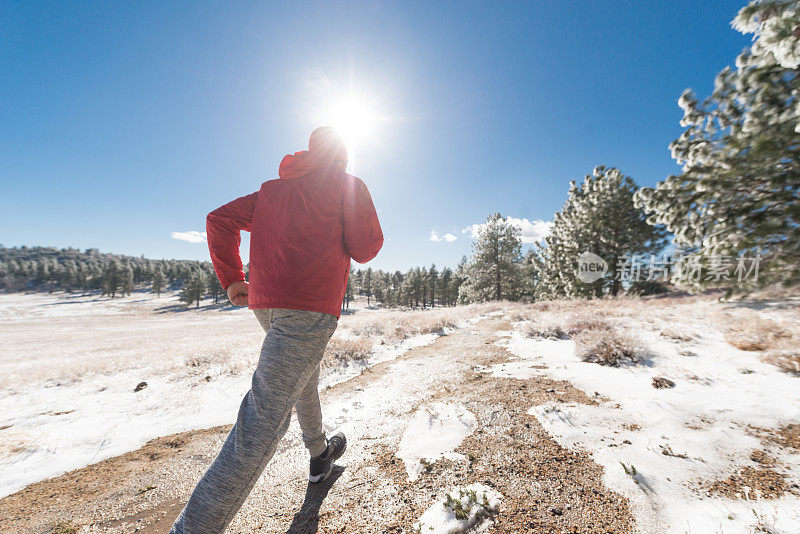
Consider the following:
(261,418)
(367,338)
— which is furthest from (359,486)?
(367,338)

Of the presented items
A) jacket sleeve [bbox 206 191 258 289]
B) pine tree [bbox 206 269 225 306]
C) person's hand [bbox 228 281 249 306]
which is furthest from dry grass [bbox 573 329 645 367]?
pine tree [bbox 206 269 225 306]

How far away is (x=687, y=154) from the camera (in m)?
4.53

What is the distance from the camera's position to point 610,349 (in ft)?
14.5

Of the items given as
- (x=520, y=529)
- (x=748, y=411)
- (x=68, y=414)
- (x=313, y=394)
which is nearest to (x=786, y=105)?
(x=748, y=411)

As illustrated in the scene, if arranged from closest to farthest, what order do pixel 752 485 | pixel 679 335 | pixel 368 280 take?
pixel 752 485 < pixel 679 335 < pixel 368 280

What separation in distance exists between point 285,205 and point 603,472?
2.93 meters

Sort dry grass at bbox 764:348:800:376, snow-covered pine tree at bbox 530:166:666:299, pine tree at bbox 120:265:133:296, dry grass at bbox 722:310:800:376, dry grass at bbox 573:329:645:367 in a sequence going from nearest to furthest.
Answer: dry grass at bbox 764:348:800:376 → dry grass at bbox 722:310:800:376 → dry grass at bbox 573:329:645:367 → snow-covered pine tree at bbox 530:166:666:299 → pine tree at bbox 120:265:133:296

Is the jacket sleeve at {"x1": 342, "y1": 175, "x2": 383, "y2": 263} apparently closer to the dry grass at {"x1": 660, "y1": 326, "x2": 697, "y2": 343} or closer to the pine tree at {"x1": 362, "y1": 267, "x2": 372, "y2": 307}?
the dry grass at {"x1": 660, "y1": 326, "x2": 697, "y2": 343}

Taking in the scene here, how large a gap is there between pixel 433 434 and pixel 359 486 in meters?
0.84

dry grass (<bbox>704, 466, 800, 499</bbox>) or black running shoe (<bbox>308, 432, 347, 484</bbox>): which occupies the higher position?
dry grass (<bbox>704, 466, 800, 499</bbox>)

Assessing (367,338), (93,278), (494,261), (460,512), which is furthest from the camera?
A: (93,278)

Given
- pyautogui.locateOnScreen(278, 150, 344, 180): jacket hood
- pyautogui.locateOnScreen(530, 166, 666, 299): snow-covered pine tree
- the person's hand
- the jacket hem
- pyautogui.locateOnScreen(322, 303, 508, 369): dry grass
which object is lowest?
pyautogui.locateOnScreen(322, 303, 508, 369): dry grass

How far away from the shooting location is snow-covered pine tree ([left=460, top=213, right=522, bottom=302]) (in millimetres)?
26297

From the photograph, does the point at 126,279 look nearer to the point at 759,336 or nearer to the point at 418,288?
the point at 418,288
